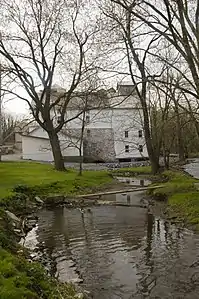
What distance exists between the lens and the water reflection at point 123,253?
964 cm

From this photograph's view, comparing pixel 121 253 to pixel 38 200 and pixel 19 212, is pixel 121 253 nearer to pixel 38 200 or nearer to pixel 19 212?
pixel 19 212

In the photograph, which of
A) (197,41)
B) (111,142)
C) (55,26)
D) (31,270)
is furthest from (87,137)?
(31,270)

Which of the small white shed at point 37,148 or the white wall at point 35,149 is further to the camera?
the white wall at point 35,149

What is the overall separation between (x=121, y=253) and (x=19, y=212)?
26.8ft

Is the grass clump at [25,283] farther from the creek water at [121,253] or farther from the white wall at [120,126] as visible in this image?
the white wall at [120,126]

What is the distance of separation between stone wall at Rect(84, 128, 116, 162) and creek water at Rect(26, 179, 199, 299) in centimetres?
4144

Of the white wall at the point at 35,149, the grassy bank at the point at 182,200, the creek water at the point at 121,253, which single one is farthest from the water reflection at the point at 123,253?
the white wall at the point at 35,149

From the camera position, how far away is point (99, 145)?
206 feet

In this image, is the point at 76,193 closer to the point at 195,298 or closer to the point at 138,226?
the point at 138,226

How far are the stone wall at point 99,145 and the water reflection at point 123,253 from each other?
41708 mm

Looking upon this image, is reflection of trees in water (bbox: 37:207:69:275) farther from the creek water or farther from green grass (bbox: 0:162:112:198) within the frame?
green grass (bbox: 0:162:112:198)

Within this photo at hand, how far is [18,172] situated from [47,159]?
89.6 ft

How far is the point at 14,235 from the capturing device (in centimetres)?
1453

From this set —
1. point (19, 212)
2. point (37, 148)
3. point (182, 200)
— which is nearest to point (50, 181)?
point (19, 212)
